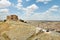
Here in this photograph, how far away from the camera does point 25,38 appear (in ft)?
43.9

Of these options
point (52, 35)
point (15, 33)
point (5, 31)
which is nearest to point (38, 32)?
point (52, 35)

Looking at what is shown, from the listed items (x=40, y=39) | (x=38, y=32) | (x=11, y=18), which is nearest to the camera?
(x=40, y=39)

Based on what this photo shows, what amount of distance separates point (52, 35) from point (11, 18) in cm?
626

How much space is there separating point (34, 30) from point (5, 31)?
3.20 meters

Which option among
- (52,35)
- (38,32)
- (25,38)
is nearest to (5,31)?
(25,38)

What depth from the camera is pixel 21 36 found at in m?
13.6

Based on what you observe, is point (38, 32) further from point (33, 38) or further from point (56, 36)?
point (56, 36)

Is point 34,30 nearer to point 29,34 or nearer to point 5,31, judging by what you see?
point 29,34

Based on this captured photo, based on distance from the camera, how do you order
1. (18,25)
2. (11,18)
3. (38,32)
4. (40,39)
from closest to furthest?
(40,39), (38,32), (18,25), (11,18)

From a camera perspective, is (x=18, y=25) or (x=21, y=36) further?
(x=18, y=25)

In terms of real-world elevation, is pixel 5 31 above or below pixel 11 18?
below

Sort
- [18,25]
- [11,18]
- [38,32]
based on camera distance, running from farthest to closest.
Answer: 1. [11,18]
2. [18,25]
3. [38,32]

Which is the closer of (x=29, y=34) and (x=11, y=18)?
(x=29, y=34)

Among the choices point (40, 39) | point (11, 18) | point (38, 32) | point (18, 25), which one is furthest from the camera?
point (11, 18)
